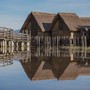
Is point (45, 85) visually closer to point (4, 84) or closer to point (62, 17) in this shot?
point (4, 84)

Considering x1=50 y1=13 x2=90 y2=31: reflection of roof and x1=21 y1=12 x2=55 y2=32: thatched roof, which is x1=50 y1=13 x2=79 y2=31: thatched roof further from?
x1=21 y1=12 x2=55 y2=32: thatched roof

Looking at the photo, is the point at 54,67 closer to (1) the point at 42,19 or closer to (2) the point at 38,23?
(2) the point at 38,23

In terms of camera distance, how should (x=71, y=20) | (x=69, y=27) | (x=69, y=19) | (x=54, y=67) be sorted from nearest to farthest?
(x=54, y=67) < (x=69, y=27) < (x=69, y=19) < (x=71, y=20)

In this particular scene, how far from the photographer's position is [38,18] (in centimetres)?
6825

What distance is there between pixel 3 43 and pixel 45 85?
120 ft

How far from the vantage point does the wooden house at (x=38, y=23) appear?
223 feet

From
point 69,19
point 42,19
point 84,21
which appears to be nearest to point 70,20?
point 69,19

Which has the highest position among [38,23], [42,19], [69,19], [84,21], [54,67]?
[42,19]

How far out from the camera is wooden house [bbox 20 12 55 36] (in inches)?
2672

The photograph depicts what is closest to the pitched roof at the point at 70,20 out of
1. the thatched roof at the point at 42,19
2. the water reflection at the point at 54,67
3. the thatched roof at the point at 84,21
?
the thatched roof at the point at 84,21

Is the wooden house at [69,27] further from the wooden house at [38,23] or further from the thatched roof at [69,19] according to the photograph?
the wooden house at [38,23]

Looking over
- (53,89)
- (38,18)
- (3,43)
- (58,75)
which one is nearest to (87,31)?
(38,18)

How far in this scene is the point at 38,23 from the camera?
67.3m

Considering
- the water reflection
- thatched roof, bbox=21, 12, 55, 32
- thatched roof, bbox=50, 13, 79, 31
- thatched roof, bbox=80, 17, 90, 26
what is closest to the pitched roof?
thatched roof, bbox=50, 13, 79, 31
